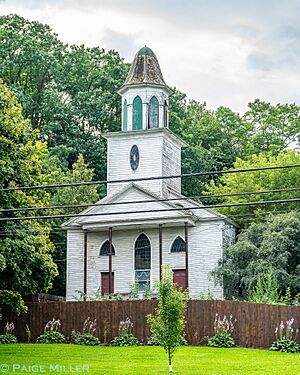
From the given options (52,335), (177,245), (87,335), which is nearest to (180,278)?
(177,245)

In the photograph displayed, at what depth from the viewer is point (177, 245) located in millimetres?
42062

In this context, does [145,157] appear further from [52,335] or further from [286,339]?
[286,339]

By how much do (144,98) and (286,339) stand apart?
19.2 m

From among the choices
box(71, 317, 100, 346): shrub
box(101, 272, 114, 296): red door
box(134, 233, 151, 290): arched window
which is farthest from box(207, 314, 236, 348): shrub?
box(101, 272, 114, 296): red door

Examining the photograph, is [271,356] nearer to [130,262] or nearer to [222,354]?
[222,354]

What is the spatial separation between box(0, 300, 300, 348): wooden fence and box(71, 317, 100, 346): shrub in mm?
198

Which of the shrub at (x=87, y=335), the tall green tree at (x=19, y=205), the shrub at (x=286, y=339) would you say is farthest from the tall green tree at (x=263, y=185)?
the tall green tree at (x=19, y=205)

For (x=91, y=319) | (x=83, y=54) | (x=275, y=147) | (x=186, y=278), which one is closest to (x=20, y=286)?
(x=91, y=319)

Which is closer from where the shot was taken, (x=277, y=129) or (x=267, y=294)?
(x=267, y=294)

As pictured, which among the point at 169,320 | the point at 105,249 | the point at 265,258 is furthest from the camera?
the point at 105,249

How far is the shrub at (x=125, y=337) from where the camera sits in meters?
31.1

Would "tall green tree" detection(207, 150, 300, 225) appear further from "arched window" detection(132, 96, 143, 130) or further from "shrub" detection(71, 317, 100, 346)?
"shrub" detection(71, 317, 100, 346)

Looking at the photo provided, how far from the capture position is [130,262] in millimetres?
42469

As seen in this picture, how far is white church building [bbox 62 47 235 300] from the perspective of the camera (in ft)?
135
